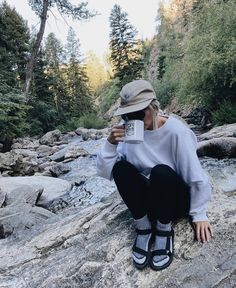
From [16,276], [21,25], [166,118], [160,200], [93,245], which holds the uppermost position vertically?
[21,25]

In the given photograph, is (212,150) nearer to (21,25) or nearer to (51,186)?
(51,186)

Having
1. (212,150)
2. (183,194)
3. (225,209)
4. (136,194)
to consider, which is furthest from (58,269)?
(212,150)

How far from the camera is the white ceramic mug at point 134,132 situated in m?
1.71

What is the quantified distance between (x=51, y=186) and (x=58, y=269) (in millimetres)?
4099

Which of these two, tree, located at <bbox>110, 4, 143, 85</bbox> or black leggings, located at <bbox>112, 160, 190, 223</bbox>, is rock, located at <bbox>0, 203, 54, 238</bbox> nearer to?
black leggings, located at <bbox>112, 160, 190, 223</bbox>

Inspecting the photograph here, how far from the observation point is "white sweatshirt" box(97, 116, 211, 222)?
194 centimetres

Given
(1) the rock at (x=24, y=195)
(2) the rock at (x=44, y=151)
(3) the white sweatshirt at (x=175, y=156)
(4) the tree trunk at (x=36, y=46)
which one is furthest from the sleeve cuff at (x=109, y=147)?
(4) the tree trunk at (x=36, y=46)

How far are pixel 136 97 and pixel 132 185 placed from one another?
54cm

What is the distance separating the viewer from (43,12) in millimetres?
13250

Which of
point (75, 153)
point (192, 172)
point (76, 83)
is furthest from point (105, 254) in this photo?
point (76, 83)

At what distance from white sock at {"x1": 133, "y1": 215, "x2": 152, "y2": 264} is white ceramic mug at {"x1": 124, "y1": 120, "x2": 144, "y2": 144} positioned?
0.61 m

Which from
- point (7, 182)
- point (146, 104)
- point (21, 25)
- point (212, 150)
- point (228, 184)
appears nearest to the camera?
point (146, 104)

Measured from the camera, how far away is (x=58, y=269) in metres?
2.16

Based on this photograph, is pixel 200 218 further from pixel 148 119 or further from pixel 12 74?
pixel 12 74
